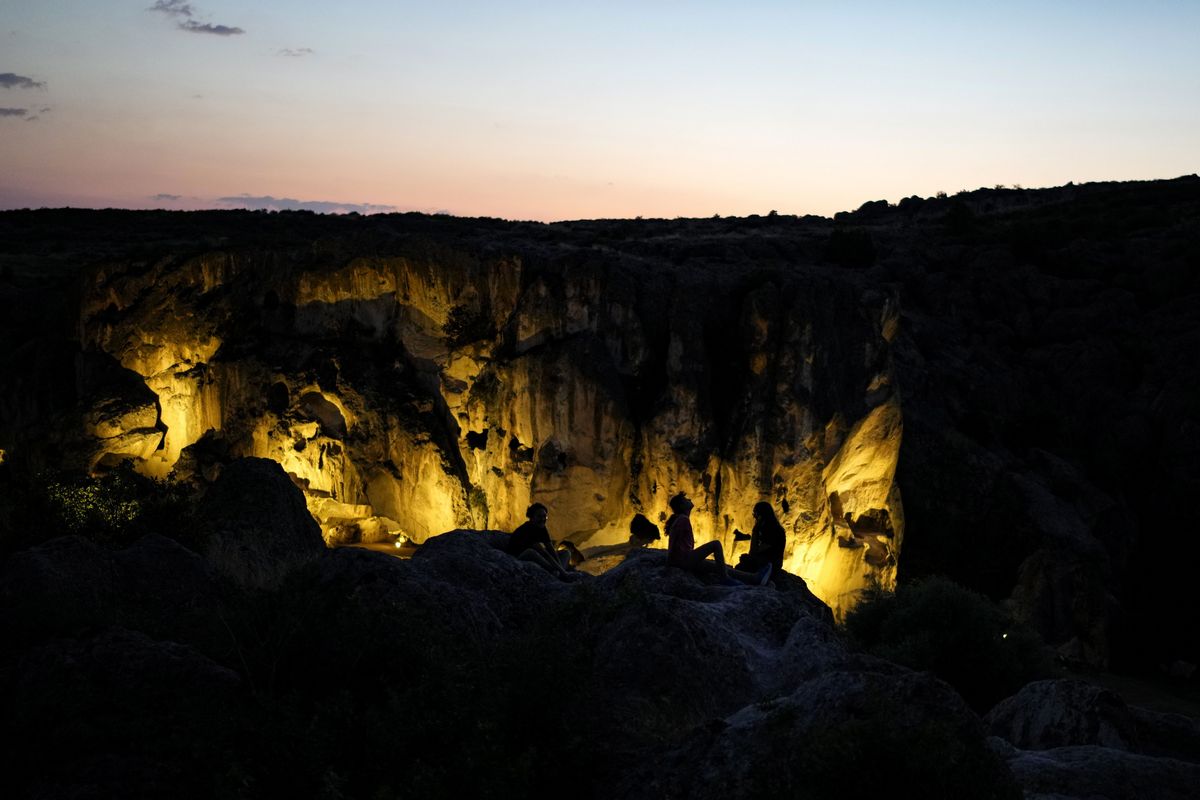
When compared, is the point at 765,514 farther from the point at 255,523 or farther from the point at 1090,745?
the point at 255,523

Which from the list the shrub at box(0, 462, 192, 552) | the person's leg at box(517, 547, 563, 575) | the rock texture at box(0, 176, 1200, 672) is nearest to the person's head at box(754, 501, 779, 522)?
the person's leg at box(517, 547, 563, 575)

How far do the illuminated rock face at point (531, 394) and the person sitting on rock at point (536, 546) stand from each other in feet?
33.1

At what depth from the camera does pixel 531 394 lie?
22875mm

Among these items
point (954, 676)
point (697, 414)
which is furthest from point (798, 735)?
point (697, 414)

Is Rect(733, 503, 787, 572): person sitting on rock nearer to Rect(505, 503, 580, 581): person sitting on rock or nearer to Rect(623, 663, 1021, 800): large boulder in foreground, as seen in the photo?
Rect(505, 503, 580, 581): person sitting on rock

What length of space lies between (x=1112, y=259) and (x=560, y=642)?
151 feet

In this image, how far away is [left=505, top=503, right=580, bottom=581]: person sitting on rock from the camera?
467 inches

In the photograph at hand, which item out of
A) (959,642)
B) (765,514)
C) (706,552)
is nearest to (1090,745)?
(706,552)

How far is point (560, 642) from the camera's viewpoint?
6.77 m

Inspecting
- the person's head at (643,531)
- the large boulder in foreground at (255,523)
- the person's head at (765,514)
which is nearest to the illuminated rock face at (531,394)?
the person's head at (643,531)

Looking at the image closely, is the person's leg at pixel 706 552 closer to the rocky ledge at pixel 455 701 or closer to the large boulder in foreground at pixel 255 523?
the rocky ledge at pixel 455 701

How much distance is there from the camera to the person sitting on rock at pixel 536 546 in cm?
1187

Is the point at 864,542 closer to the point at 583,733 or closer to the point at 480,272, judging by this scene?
the point at 480,272

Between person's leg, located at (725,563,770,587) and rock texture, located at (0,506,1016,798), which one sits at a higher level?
rock texture, located at (0,506,1016,798)
